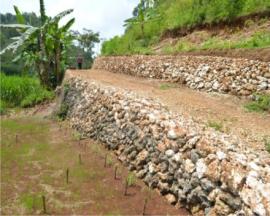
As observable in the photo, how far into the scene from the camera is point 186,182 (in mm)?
7879

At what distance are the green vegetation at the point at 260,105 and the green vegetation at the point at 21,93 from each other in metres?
11.7

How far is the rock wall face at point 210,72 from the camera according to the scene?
11.6 metres

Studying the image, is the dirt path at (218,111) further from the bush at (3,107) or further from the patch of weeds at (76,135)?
the bush at (3,107)

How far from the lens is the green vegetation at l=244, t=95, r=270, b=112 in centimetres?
1058

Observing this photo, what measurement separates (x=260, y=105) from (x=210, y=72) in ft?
10.2

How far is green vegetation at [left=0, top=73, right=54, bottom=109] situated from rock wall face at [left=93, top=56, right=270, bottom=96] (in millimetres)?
4948

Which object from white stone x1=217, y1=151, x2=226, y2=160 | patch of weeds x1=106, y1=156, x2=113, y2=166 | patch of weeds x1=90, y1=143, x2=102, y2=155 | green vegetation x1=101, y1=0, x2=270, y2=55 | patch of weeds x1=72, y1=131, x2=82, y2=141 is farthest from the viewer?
green vegetation x1=101, y1=0, x2=270, y2=55

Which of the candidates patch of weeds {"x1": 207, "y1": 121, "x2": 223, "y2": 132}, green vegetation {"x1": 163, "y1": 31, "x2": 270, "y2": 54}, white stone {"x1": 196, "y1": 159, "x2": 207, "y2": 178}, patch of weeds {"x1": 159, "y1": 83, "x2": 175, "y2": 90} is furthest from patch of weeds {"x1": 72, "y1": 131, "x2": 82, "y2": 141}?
white stone {"x1": 196, "y1": 159, "x2": 207, "y2": 178}

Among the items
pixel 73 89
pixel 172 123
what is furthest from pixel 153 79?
pixel 172 123

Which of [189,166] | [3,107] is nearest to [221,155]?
[189,166]

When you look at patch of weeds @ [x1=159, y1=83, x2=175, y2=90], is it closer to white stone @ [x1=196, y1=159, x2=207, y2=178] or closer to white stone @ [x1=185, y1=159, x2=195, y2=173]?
white stone @ [x1=185, y1=159, x2=195, y2=173]

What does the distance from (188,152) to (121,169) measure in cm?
275

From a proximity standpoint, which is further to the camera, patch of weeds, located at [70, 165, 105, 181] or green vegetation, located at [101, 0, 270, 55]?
green vegetation, located at [101, 0, 270, 55]

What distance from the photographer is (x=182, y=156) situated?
27.0 feet
